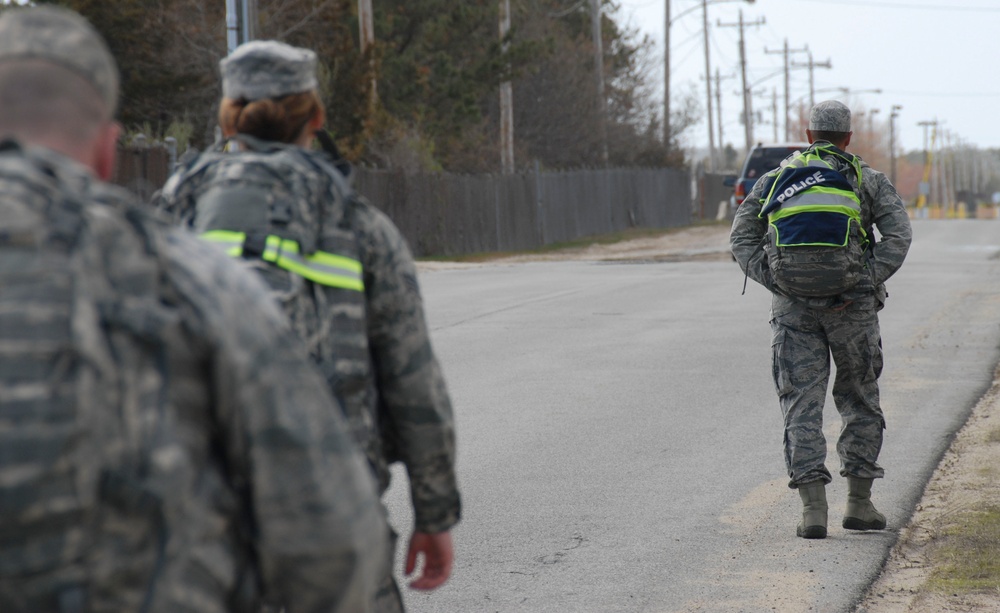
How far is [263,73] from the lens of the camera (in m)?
2.54

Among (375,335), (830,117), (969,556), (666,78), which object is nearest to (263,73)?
(375,335)

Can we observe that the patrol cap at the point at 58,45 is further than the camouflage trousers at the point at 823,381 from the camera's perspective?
No

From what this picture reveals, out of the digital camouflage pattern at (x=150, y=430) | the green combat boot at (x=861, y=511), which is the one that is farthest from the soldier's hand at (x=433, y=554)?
the green combat boot at (x=861, y=511)

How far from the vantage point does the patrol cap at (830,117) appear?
18.7 ft

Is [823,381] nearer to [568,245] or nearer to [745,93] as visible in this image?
[568,245]

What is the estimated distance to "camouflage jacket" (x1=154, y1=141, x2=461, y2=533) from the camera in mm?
2441

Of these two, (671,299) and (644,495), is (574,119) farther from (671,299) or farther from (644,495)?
(644,495)

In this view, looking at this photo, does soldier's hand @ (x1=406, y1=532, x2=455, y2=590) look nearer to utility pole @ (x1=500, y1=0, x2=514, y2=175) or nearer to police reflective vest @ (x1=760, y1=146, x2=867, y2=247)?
police reflective vest @ (x1=760, y1=146, x2=867, y2=247)

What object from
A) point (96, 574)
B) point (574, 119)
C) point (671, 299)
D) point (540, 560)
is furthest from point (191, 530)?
point (574, 119)

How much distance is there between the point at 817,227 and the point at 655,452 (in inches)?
92.4

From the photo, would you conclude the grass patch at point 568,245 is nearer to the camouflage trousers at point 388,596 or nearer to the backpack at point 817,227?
the backpack at point 817,227

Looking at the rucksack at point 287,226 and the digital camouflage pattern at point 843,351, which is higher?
the rucksack at point 287,226

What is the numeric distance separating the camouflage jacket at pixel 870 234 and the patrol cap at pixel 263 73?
3.37m

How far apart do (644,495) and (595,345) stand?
566cm
